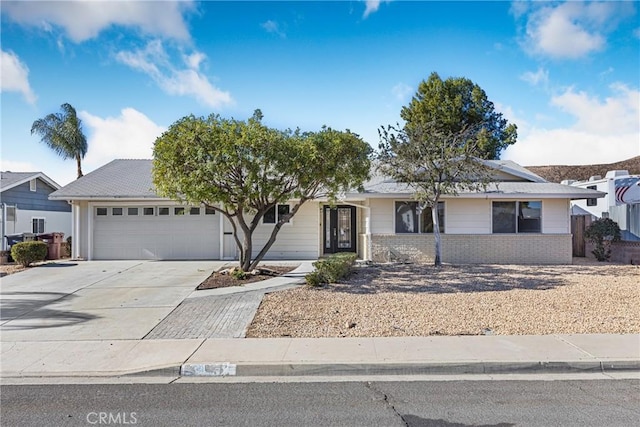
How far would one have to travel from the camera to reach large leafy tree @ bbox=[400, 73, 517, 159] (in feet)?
104

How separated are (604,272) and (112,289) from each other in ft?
47.3

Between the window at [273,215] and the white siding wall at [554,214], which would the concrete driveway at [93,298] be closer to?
the window at [273,215]

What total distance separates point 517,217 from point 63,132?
27184mm

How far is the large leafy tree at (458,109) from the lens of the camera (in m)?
31.7

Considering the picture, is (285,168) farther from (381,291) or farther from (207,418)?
(207,418)

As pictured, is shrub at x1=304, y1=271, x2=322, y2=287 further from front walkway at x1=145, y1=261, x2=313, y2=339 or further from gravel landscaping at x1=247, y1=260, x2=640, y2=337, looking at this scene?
front walkway at x1=145, y1=261, x2=313, y2=339

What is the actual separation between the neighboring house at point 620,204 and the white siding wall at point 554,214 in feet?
10.0

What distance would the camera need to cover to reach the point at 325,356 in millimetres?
6441

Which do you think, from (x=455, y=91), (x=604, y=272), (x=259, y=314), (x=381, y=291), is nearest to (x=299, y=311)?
(x=259, y=314)

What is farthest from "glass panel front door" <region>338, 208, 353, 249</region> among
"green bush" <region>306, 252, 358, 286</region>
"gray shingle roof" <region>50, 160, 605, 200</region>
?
"green bush" <region>306, 252, 358, 286</region>

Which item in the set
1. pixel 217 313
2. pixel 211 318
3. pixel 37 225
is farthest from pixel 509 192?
pixel 37 225

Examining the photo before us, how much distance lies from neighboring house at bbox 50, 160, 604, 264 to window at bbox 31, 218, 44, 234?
7713 millimetres

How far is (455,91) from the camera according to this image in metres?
32.4

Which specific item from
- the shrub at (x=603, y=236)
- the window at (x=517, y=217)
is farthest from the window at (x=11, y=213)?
the shrub at (x=603, y=236)
